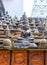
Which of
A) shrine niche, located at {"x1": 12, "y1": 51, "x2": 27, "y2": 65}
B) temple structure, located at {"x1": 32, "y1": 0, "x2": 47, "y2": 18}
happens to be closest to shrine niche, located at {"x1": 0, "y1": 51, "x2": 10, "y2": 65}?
shrine niche, located at {"x1": 12, "y1": 51, "x2": 27, "y2": 65}

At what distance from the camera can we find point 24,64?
11.4 ft

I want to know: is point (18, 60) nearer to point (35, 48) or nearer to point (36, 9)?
point (35, 48)

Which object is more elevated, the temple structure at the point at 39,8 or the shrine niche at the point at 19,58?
the temple structure at the point at 39,8

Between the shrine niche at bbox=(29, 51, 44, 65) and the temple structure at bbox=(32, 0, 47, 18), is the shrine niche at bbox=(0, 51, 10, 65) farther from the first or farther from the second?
the temple structure at bbox=(32, 0, 47, 18)

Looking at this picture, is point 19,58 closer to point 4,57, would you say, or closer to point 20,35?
point 4,57

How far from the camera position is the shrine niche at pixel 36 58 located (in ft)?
11.5

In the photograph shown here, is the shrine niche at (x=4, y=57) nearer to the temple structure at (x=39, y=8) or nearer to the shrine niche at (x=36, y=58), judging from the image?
the shrine niche at (x=36, y=58)

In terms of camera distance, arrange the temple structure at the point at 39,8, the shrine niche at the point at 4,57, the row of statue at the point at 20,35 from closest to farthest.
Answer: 1. the shrine niche at the point at 4,57
2. the row of statue at the point at 20,35
3. the temple structure at the point at 39,8

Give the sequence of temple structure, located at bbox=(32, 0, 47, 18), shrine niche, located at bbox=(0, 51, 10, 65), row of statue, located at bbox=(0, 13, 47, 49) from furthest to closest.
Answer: temple structure, located at bbox=(32, 0, 47, 18), row of statue, located at bbox=(0, 13, 47, 49), shrine niche, located at bbox=(0, 51, 10, 65)

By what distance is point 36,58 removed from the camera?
3.52 meters

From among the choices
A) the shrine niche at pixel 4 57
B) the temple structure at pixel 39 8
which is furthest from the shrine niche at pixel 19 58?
the temple structure at pixel 39 8

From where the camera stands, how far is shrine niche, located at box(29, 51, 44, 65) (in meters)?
3.50

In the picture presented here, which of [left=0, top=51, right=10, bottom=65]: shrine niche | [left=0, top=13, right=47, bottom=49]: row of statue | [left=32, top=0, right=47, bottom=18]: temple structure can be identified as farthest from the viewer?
[left=32, top=0, right=47, bottom=18]: temple structure

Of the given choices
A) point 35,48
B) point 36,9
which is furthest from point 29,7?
point 35,48
